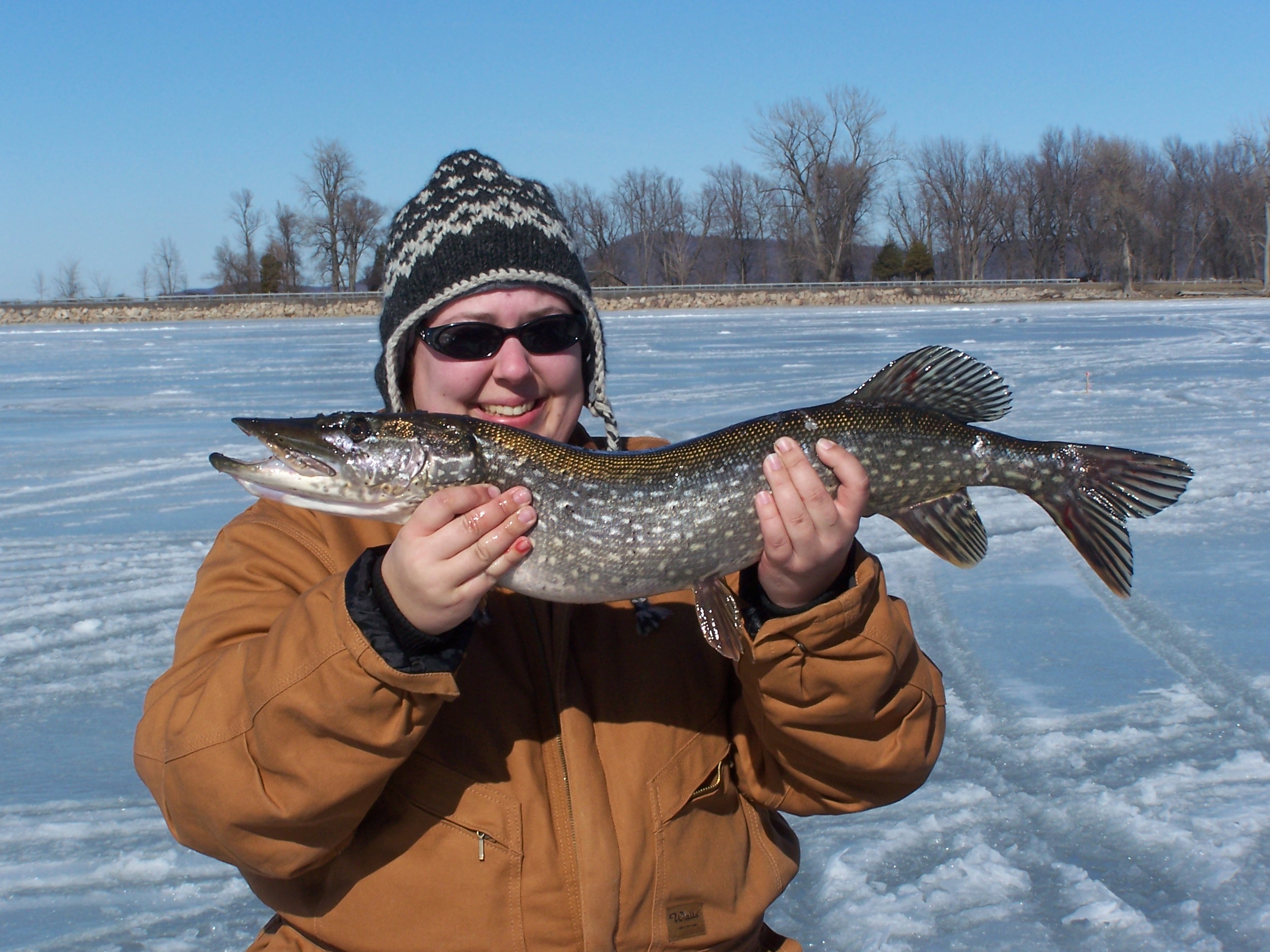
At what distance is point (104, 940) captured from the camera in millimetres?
2785

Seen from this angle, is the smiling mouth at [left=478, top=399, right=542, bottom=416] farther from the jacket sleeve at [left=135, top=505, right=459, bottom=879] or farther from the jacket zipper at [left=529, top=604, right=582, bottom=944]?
the jacket sleeve at [left=135, top=505, right=459, bottom=879]

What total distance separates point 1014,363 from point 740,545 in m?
13.4

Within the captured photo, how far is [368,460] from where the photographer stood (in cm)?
206

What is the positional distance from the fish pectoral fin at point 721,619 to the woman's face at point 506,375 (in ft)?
1.95

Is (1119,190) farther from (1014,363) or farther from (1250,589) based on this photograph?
(1250,589)

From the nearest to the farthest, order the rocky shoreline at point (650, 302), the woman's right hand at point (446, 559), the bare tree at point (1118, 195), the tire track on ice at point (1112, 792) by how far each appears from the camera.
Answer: the woman's right hand at point (446, 559)
the tire track on ice at point (1112, 792)
the rocky shoreline at point (650, 302)
the bare tree at point (1118, 195)

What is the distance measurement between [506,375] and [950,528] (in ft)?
3.48

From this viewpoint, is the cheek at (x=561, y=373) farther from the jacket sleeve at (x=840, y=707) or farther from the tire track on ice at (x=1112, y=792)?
the tire track on ice at (x=1112, y=792)

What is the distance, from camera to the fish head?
2018mm

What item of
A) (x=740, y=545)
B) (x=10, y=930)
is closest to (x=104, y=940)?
(x=10, y=930)

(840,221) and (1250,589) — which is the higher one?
(840,221)

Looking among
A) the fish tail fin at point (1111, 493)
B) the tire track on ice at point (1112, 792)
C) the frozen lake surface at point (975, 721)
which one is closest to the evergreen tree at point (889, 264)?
the frozen lake surface at point (975, 721)

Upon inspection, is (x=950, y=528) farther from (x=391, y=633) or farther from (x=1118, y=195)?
(x=1118, y=195)

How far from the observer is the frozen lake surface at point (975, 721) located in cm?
287
